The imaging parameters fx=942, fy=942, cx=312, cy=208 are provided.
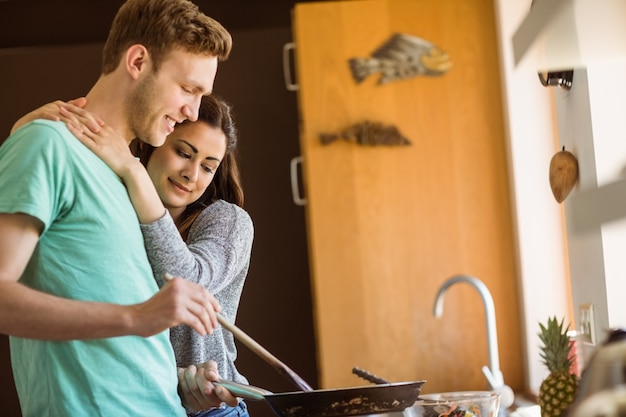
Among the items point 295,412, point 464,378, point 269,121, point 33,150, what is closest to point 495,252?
point 464,378

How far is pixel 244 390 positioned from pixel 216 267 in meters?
0.20

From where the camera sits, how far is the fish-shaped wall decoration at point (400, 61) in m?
3.07

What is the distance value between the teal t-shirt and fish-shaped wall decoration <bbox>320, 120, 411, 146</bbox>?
1.96m

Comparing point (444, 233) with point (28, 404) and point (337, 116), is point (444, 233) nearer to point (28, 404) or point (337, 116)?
point (337, 116)

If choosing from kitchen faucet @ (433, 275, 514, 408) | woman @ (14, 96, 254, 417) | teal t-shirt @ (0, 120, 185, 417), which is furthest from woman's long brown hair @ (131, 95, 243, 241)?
kitchen faucet @ (433, 275, 514, 408)

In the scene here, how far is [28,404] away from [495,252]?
2.17 meters

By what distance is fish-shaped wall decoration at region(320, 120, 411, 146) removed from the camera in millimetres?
3053

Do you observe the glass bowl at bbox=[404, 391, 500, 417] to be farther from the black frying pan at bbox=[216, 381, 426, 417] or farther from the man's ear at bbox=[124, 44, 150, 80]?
the man's ear at bbox=[124, 44, 150, 80]

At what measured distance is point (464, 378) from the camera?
301cm

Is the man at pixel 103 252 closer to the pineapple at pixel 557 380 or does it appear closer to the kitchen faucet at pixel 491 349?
the pineapple at pixel 557 380

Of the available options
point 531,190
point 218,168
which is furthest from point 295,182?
point 218,168

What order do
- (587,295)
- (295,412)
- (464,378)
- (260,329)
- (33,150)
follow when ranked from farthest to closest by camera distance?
(260,329) < (464,378) < (587,295) < (295,412) < (33,150)

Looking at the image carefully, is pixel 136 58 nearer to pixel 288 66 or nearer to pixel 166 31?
pixel 166 31

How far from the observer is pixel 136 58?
121 cm
